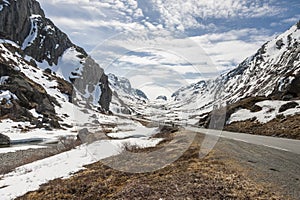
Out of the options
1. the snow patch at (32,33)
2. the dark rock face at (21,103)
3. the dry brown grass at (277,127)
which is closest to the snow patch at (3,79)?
the dark rock face at (21,103)

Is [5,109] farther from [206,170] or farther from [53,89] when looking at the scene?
[206,170]

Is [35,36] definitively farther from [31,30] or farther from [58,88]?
[58,88]

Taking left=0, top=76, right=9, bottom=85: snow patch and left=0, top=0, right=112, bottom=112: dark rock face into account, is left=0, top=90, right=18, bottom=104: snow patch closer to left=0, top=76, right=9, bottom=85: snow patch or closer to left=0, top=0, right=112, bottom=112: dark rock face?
left=0, top=76, right=9, bottom=85: snow patch

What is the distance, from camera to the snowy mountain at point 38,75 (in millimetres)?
80444

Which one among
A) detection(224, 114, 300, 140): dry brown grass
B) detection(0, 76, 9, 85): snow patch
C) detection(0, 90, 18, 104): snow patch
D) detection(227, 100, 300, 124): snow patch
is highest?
detection(0, 76, 9, 85): snow patch

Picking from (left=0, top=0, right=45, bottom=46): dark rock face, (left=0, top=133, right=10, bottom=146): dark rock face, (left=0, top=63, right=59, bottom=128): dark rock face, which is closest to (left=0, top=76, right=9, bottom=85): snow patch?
(left=0, top=63, right=59, bottom=128): dark rock face

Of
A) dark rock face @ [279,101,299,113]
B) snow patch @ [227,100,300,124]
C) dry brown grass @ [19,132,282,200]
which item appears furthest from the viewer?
dark rock face @ [279,101,299,113]

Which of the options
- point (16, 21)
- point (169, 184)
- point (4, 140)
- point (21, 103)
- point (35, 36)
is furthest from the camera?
point (35, 36)

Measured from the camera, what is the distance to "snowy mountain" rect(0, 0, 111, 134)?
264ft

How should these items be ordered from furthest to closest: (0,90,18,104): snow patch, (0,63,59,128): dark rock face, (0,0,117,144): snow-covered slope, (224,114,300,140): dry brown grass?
1. (0,90,18,104): snow patch
2. (0,0,117,144): snow-covered slope
3. (0,63,59,128): dark rock face
4. (224,114,300,140): dry brown grass

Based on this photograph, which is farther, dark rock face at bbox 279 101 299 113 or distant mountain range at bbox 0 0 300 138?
distant mountain range at bbox 0 0 300 138

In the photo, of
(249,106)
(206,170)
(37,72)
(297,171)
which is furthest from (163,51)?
(37,72)

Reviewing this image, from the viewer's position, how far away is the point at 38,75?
135 metres

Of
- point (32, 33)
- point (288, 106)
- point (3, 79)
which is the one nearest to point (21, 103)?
point (3, 79)
